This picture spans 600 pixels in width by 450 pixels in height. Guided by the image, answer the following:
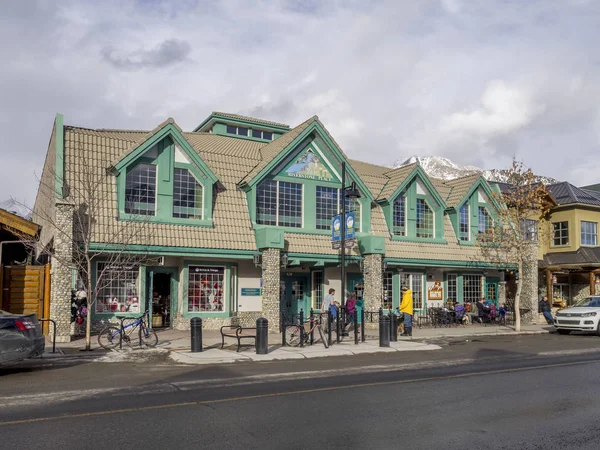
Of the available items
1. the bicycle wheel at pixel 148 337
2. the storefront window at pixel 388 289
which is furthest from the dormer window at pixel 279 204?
the bicycle wheel at pixel 148 337

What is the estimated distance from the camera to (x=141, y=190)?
20984 millimetres

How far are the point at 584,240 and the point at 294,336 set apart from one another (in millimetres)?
24800

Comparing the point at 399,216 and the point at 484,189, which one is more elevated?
the point at 484,189

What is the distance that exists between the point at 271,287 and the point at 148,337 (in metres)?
5.98

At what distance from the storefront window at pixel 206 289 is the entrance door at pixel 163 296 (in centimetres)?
67

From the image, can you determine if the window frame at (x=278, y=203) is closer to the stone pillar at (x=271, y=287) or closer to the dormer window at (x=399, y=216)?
the stone pillar at (x=271, y=287)

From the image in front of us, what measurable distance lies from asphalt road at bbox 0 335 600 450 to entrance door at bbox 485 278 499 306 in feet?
55.4

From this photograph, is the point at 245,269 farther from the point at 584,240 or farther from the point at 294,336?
the point at 584,240

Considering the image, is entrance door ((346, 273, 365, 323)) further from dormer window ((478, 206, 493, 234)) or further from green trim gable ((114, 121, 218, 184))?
green trim gable ((114, 121, 218, 184))

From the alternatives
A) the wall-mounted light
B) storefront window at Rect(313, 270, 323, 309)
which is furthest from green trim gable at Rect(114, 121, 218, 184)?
storefront window at Rect(313, 270, 323, 309)

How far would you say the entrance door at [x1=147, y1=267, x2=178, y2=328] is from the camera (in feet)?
71.4

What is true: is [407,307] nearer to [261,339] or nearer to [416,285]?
[261,339]

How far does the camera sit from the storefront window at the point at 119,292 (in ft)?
65.7

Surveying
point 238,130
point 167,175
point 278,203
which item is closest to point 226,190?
point 278,203
